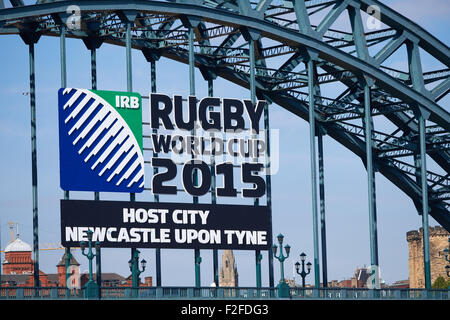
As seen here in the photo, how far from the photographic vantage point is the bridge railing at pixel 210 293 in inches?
2029

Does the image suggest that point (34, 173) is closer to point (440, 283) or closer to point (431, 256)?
point (440, 283)

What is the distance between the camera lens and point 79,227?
5666cm

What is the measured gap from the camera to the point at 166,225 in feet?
195

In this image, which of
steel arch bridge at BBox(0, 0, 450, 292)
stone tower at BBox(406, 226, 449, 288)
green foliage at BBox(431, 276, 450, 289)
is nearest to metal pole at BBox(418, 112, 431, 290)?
steel arch bridge at BBox(0, 0, 450, 292)

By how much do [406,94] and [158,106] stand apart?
17022mm

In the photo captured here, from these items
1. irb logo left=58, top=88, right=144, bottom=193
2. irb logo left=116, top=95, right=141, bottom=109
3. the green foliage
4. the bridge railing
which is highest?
irb logo left=116, top=95, right=141, bottom=109

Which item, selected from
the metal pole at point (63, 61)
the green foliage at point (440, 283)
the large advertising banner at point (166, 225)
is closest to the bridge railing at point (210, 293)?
the large advertising banner at point (166, 225)

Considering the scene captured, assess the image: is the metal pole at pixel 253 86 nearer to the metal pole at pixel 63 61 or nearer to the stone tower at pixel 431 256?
the metal pole at pixel 63 61

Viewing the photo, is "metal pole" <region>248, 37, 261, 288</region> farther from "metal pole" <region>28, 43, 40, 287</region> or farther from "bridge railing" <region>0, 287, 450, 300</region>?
"metal pole" <region>28, 43, 40, 287</region>

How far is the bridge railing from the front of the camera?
51.5 meters

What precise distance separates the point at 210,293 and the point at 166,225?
502 centimetres

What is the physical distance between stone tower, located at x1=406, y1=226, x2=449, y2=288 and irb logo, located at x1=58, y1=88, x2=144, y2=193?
7981 centimetres

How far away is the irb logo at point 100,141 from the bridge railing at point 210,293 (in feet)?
19.7
